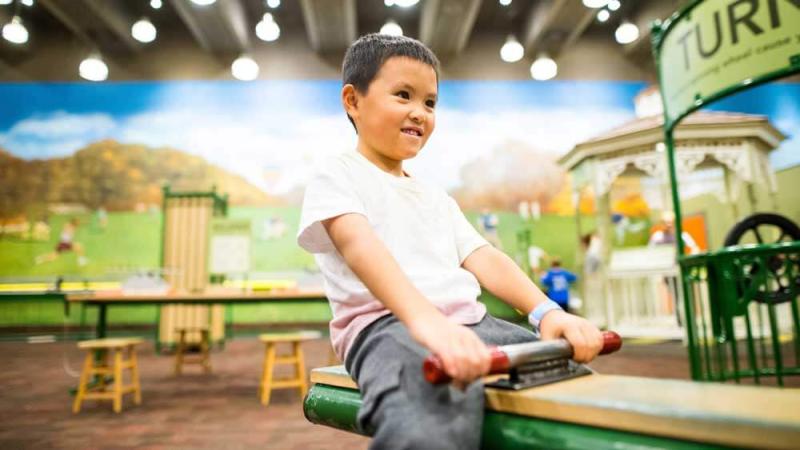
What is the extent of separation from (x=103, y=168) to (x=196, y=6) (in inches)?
136

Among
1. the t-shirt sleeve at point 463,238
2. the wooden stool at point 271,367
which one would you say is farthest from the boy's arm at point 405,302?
the wooden stool at point 271,367

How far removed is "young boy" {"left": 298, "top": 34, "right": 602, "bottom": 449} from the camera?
77cm

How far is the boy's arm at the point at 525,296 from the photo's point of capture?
90cm

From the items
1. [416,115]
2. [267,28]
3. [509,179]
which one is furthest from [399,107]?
[509,179]

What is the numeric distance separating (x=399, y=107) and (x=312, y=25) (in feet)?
27.4

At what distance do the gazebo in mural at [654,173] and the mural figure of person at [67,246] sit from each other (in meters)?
8.58

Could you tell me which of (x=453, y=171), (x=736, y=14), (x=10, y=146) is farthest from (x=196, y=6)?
(x=736, y=14)

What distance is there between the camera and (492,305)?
9.12 m

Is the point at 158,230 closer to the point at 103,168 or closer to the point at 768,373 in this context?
the point at 103,168

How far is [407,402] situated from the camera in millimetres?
761

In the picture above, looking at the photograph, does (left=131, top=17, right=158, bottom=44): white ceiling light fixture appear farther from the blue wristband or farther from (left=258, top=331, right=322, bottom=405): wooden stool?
the blue wristband

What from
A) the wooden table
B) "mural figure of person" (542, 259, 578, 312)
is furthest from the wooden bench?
"mural figure of person" (542, 259, 578, 312)

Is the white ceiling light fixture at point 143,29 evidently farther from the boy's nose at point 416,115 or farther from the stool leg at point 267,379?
the boy's nose at point 416,115

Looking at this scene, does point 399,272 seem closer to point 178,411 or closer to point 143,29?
point 178,411
